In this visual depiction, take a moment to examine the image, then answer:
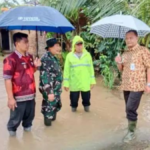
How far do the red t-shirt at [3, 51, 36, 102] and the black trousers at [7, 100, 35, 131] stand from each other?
0.12 m

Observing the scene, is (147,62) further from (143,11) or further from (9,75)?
(143,11)

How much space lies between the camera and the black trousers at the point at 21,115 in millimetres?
3597

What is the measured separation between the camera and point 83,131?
13.3ft

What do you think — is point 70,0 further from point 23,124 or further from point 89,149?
point 89,149

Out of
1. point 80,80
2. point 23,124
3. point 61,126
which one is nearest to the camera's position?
point 23,124

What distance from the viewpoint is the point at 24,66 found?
3.51m


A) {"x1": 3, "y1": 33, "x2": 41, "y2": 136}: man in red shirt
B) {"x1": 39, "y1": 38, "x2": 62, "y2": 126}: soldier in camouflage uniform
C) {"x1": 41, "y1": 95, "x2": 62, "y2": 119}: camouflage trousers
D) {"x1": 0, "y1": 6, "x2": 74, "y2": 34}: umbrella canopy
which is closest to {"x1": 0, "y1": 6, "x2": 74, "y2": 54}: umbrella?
{"x1": 0, "y1": 6, "x2": 74, "y2": 34}: umbrella canopy

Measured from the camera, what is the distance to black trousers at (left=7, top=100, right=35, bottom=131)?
142 inches

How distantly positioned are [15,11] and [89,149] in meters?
2.10

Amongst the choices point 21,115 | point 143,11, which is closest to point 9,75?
point 21,115

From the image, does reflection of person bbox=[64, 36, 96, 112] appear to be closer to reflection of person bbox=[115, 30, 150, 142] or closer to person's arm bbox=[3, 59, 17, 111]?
reflection of person bbox=[115, 30, 150, 142]

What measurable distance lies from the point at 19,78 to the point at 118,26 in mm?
1835

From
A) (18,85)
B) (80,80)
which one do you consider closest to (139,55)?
(80,80)

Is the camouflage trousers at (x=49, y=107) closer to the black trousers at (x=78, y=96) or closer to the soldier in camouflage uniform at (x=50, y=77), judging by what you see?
the soldier in camouflage uniform at (x=50, y=77)
